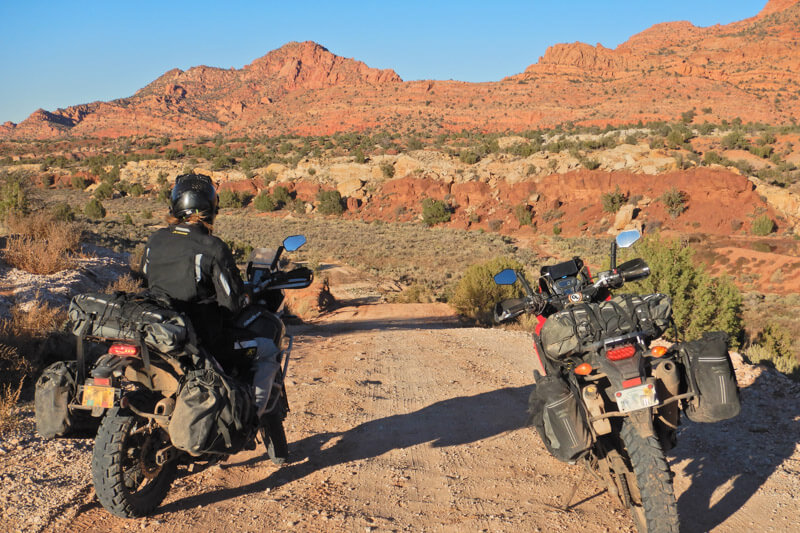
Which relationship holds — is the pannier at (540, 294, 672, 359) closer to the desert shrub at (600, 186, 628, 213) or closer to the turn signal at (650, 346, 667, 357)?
the turn signal at (650, 346, 667, 357)

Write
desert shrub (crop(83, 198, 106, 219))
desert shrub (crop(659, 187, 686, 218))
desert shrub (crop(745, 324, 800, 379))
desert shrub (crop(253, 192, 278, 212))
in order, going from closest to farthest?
1. desert shrub (crop(745, 324, 800, 379))
2. desert shrub (crop(659, 187, 686, 218))
3. desert shrub (crop(83, 198, 106, 219))
4. desert shrub (crop(253, 192, 278, 212))

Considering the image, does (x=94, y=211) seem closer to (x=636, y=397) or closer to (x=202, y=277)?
(x=202, y=277)

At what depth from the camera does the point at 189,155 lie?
63125 millimetres

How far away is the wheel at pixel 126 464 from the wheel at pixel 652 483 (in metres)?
2.79

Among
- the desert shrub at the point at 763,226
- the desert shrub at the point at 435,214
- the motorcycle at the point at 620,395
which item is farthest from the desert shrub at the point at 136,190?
the motorcycle at the point at 620,395

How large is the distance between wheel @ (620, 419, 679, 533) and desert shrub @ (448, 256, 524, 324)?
36.2ft

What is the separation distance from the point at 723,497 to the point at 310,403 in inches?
158

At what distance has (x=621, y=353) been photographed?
311cm

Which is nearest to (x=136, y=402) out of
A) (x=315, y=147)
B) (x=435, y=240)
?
(x=435, y=240)

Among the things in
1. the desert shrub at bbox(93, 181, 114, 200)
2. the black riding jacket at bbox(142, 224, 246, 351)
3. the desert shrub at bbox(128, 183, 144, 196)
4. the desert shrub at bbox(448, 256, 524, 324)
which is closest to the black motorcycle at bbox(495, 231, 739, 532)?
the black riding jacket at bbox(142, 224, 246, 351)

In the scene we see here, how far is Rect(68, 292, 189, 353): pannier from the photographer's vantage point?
A: 2.96 m

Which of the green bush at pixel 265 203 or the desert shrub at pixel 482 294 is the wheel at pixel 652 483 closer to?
the desert shrub at pixel 482 294

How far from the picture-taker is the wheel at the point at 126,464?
3154 mm

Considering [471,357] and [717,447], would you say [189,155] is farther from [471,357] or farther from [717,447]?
[717,447]
